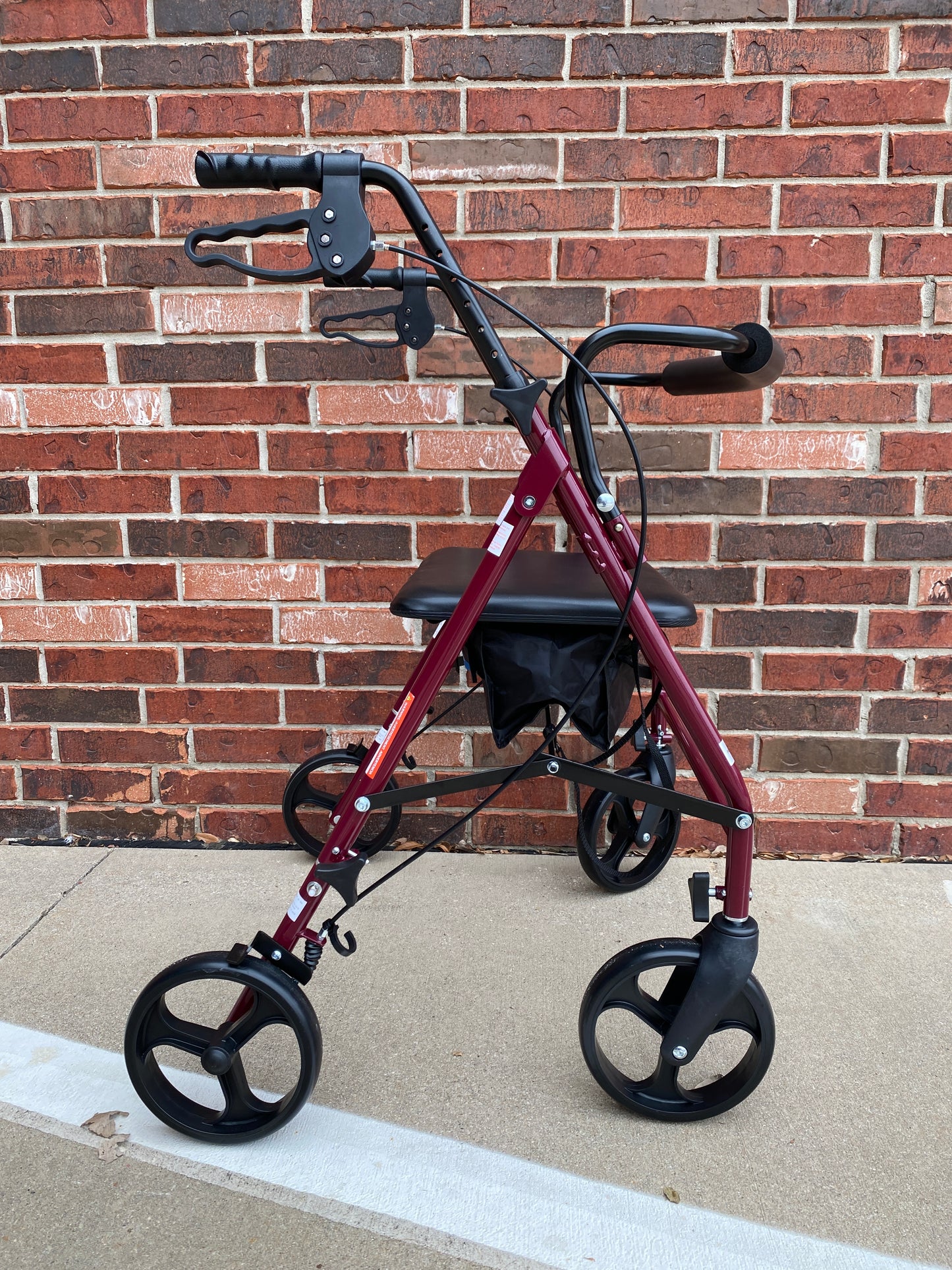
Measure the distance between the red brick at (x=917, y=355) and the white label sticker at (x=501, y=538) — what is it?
1159 mm

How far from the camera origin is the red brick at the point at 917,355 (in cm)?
195

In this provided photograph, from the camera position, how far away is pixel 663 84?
1.88 m

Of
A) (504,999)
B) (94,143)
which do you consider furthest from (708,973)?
(94,143)

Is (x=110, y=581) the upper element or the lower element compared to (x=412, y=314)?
lower

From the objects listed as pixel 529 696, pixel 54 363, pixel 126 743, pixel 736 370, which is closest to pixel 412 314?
pixel 736 370

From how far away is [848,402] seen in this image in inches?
78.1

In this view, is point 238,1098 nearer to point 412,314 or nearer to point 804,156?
point 412,314

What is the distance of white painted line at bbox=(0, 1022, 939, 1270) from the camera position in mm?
1161

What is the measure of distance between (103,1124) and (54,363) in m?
1.59

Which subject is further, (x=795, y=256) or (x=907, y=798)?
(x=907, y=798)

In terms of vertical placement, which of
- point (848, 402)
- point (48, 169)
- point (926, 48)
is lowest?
point (848, 402)

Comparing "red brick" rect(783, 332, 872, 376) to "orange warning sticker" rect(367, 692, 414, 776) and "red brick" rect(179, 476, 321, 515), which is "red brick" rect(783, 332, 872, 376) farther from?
"orange warning sticker" rect(367, 692, 414, 776)

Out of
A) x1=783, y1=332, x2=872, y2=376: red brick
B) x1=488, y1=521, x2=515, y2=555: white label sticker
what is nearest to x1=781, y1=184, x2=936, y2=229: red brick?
x1=783, y1=332, x2=872, y2=376: red brick

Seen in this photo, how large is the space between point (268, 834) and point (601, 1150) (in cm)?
119
